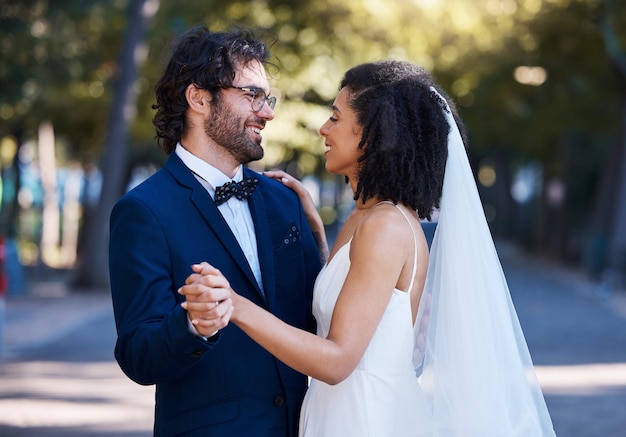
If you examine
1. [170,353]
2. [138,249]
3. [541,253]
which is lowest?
[541,253]

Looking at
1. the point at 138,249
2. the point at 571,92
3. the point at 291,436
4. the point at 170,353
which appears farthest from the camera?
the point at 571,92

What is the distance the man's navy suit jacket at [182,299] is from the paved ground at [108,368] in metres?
5.38

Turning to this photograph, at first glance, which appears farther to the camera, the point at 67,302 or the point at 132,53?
the point at 132,53

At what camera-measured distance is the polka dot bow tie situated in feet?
11.8

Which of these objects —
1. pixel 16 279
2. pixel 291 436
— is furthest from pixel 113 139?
pixel 291 436

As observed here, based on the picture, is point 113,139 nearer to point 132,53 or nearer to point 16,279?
point 132,53

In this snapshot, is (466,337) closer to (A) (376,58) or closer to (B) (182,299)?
(B) (182,299)

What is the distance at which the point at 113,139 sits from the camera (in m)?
22.8

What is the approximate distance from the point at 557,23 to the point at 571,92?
4.52 metres

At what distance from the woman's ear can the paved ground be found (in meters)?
5.46

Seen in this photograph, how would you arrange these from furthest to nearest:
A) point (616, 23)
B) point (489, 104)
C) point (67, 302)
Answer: point (489, 104)
point (616, 23)
point (67, 302)

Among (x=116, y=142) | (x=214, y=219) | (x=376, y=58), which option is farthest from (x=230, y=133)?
(x=376, y=58)

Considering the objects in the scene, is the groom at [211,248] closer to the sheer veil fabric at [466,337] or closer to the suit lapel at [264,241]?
the suit lapel at [264,241]

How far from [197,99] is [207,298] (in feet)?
3.56
